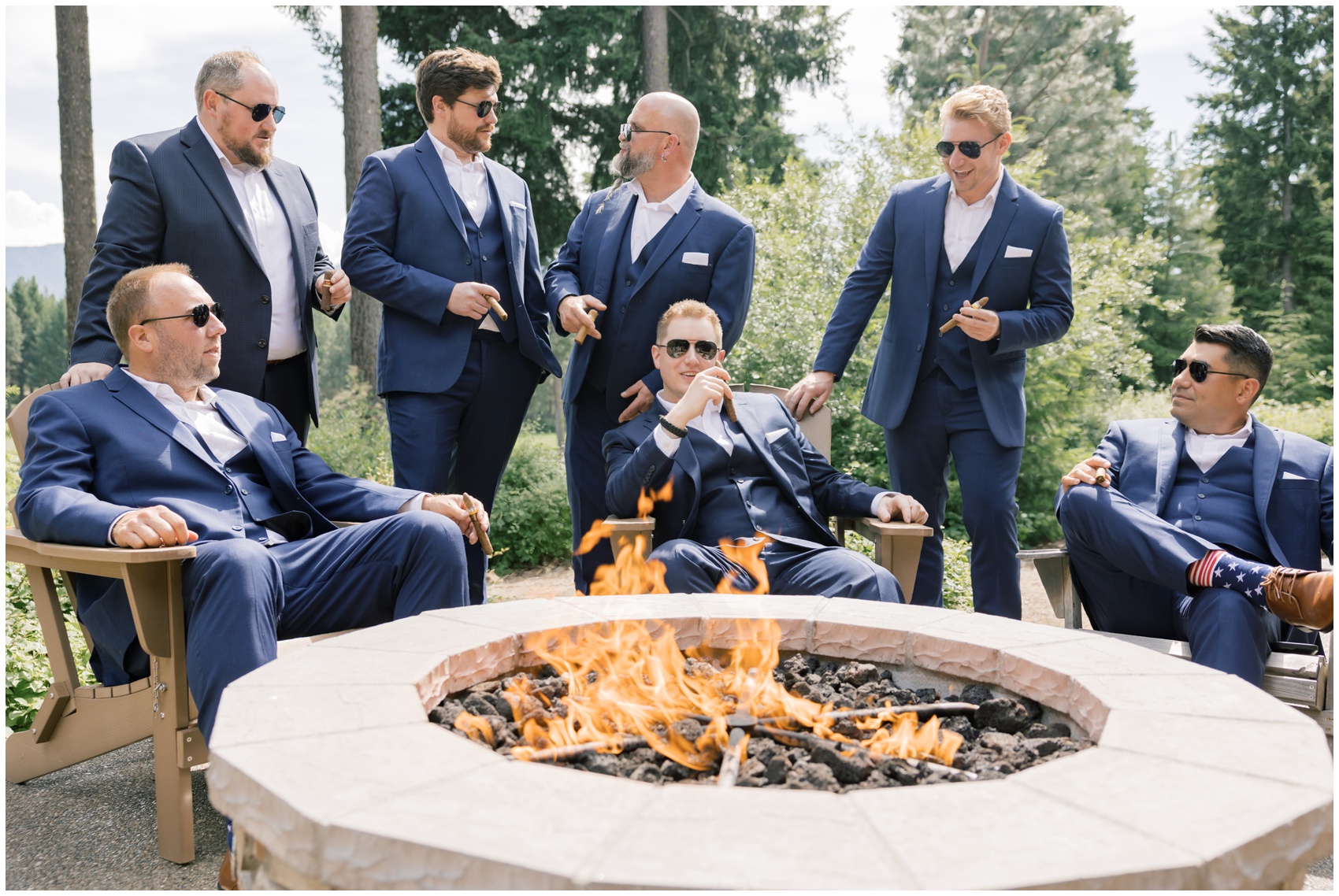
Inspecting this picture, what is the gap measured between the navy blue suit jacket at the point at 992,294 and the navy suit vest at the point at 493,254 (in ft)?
3.97

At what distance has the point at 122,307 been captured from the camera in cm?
294

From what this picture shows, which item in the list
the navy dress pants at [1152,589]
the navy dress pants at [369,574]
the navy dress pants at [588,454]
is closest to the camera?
the navy dress pants at [1152,589]

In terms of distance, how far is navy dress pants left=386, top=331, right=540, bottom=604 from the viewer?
3.86 m

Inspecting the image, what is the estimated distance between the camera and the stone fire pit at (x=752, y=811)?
3.94 ft

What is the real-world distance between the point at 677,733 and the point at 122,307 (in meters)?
2.11

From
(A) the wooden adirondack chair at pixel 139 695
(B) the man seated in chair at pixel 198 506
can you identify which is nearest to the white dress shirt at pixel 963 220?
(B) the man seated in chair at pixel 198 506

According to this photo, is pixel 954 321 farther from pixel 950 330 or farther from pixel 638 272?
pixel 638 272

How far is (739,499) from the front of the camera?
11.2 ft

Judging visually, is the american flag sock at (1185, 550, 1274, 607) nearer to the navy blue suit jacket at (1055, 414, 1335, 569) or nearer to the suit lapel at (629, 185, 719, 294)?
the navy blue suit jacket at (1055, 414, 1335, 569)

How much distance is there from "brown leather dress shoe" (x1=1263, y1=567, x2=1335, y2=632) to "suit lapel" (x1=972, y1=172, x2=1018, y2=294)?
4.89ft

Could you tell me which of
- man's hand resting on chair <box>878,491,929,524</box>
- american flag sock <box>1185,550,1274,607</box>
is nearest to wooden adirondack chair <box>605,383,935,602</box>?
man's hand resting on chair <box>878,491,929,524</box>

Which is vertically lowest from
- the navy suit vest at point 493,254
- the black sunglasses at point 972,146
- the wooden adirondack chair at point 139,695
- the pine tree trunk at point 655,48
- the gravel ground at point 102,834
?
the gravel ground at point 102,834

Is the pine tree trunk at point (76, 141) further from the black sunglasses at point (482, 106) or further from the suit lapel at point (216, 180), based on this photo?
the black sunglasses at point (482, 106)

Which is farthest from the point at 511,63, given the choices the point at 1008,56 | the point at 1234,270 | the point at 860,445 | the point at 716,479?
the point at 1234,270
